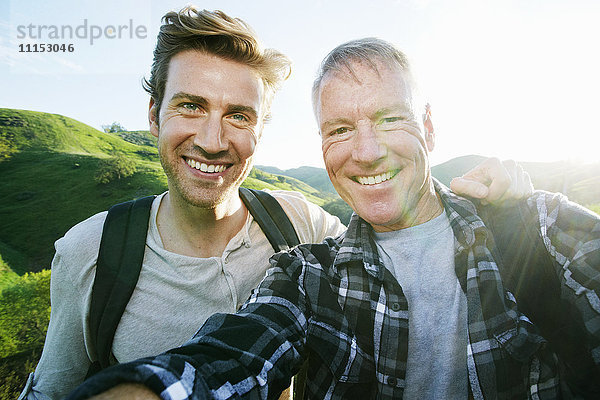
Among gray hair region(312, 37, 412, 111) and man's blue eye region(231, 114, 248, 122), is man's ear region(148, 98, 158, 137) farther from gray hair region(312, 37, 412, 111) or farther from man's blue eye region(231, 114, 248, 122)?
gray hair region(312, 37, 412, 111)

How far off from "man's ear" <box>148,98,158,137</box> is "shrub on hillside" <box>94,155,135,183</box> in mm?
77654

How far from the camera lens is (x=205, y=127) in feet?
9.55

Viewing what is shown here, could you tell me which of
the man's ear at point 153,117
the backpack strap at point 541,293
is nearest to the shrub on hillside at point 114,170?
the man's ear at point 153,117

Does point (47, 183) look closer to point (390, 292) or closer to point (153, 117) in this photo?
point (153, 117)

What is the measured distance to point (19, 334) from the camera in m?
13.8

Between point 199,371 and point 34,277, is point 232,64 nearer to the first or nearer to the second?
point 199,371

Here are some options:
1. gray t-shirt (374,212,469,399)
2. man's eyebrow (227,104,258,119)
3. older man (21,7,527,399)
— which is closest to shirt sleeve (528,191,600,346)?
older man (21,7,527,399)

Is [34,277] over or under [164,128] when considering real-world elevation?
under

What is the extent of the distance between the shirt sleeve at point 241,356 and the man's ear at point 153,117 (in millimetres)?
2390

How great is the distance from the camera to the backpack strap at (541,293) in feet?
5.78

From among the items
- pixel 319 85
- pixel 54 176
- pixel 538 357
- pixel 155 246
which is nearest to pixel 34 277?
pixel 155 246

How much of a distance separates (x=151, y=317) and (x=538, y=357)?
3.06 metres

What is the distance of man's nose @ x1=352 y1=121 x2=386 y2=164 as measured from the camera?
7.81ft

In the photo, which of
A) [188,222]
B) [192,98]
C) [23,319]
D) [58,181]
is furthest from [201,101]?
[58,181]
